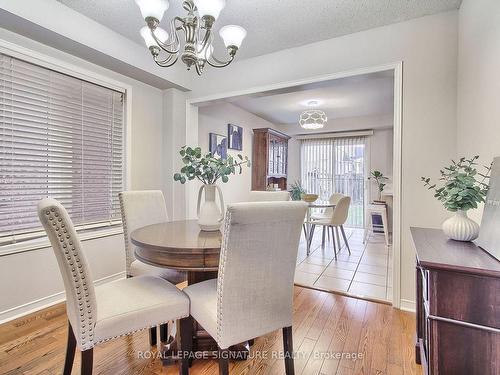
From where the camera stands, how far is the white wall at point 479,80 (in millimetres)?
1304

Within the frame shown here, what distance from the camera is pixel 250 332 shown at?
1.18 m

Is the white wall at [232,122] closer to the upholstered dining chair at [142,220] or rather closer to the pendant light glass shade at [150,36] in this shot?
the upholstered dining chair at [142,220]

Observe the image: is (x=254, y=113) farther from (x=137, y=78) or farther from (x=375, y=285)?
(x=375, y=285)

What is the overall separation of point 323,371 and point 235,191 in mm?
3321

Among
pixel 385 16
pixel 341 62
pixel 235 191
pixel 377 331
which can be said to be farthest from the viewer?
pixel 235 191

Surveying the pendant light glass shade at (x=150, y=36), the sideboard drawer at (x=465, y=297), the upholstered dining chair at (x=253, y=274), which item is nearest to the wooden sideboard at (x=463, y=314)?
the sideboard drawer at (x=465, y=297)

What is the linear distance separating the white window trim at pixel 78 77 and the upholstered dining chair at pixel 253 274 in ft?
5.53

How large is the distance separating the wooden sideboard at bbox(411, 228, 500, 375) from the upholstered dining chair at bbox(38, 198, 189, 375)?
108cm

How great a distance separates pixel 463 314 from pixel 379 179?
4894 mm

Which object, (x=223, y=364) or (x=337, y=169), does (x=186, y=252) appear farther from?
(x=337, y=169)

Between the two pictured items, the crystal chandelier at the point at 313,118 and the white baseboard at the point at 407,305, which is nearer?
the white baseboard at the point at 407,305

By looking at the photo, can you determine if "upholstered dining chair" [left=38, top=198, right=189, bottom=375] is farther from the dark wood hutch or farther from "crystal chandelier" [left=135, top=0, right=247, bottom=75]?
the dark wood hutch

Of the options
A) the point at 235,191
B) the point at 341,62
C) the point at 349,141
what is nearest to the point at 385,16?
the point at 341,62

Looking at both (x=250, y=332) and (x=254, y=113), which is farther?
(x=254, y=113)
